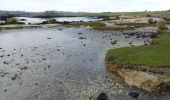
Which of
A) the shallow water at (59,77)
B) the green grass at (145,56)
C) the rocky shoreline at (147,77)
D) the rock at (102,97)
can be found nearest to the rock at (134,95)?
the shallow water at (59,77)

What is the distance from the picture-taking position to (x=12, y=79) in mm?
Answer: 37969

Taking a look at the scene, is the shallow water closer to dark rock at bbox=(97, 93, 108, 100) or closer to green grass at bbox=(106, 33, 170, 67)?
dark rock at bbox=(97, 93, 108, 100)

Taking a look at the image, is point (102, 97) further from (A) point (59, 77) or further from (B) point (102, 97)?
(A) point (59, 77)

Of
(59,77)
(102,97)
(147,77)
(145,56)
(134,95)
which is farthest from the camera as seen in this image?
(145,56)

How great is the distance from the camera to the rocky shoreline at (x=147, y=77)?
108 ft

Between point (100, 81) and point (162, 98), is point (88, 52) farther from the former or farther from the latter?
point (162, 98)

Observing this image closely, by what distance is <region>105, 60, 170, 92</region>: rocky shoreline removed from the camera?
3278 centimetres

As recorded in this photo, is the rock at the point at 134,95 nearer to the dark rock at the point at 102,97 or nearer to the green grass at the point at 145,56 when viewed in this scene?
the dark rock at the point at 102,97

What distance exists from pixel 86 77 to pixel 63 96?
725cm

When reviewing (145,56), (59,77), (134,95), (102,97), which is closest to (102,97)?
(102,97)

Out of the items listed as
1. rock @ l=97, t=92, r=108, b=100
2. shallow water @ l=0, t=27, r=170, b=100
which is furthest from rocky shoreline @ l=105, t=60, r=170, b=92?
rock @ l=97, t=92, r=108, b=100

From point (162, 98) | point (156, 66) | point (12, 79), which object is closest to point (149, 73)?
point (156, 66)

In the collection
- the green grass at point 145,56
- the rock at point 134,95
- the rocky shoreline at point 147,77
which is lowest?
the rock at point 134,95

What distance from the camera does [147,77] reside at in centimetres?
3359
